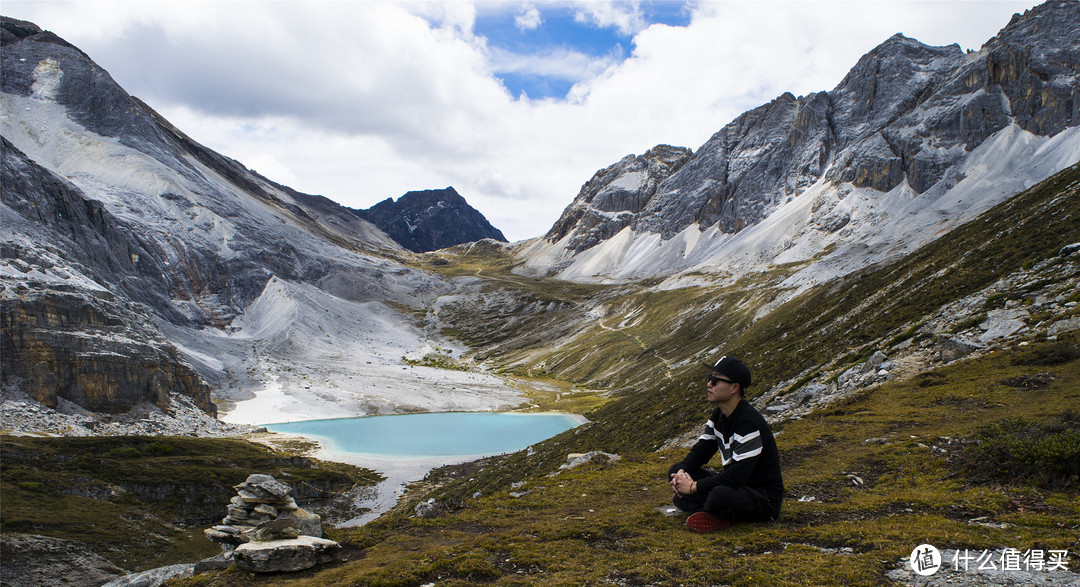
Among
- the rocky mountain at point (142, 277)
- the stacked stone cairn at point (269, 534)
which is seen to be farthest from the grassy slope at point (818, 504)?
the rocky mountain at point (142, 277)

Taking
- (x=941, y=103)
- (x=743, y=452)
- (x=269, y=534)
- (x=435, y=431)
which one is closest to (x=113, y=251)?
(x=435, y=431)

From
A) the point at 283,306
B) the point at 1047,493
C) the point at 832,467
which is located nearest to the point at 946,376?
the point at 832,467

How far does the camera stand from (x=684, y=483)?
10539 mm

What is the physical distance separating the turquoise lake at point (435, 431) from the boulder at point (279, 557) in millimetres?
51075

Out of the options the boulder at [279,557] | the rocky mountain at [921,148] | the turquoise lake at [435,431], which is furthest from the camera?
the rocky mountain at [921,148]

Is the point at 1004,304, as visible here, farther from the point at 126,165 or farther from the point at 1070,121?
the point at 126,165

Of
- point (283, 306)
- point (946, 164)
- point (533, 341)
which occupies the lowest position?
point (533, 341)

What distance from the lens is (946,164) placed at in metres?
147

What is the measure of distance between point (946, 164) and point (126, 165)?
9558 inches

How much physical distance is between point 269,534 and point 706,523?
441 inches

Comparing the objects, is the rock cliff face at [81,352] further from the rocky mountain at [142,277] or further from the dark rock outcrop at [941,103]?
the dark rock outcrop at [941,103]

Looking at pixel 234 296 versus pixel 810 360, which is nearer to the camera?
pixel 810 360

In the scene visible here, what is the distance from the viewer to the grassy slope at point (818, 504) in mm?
8625

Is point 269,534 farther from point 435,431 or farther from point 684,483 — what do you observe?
point 435,431
